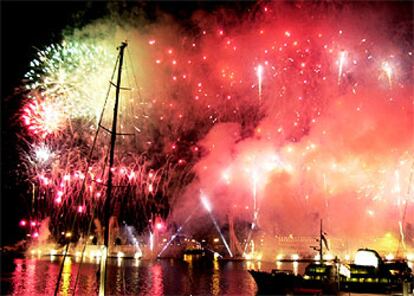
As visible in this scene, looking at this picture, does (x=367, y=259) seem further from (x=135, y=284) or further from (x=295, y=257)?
(x=295, y=257)

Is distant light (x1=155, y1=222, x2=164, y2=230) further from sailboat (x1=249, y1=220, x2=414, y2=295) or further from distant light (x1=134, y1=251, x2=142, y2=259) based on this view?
sailboat (x1=249, y1=220, x2=414, y2=295)

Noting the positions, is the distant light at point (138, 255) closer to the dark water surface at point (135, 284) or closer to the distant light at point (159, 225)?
the distant light at point (159, 225)

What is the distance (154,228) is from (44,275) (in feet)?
92.3

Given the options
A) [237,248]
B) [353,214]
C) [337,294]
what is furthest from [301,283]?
[237,248]

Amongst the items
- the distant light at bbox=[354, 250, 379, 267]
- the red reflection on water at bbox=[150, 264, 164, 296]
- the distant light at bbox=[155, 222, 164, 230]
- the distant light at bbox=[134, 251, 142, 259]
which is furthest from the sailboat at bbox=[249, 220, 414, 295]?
the distant light at bbox=[134, 251, 142, 259]

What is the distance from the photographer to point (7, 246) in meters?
90.9

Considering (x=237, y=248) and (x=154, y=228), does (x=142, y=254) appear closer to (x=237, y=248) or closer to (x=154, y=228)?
(x=154, y=228)

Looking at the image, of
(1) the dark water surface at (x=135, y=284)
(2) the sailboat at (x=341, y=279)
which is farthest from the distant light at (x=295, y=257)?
(2) the sailboat at (x=341, y=279)

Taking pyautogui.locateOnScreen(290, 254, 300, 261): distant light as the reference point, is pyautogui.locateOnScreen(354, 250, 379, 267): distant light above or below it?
above

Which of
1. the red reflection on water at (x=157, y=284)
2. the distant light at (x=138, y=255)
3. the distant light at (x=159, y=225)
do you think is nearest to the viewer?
the red reflection on water at (x=157, y=284)

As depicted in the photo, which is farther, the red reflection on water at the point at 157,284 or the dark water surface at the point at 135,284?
the red reflection on water at the point at 157,284

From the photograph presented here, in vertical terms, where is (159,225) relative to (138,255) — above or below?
above

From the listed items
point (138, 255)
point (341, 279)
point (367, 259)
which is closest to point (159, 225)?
point (138, 255)

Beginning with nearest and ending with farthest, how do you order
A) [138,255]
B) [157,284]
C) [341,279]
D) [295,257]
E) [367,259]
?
[341,279]
[367,259]
[157,284]
[295,257]
[138,255]
